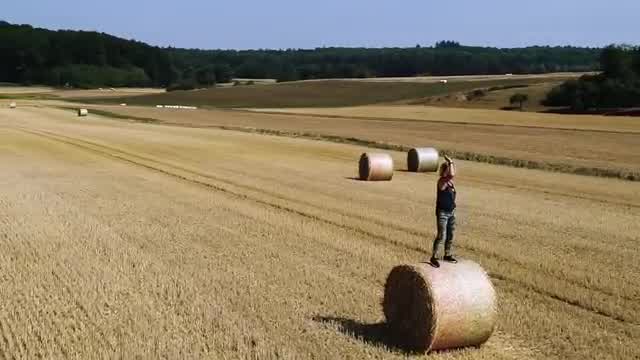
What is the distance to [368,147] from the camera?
39.9m

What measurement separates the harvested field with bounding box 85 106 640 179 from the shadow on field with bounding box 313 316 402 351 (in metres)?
19.1

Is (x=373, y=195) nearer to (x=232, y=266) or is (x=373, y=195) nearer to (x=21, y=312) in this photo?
(x=232, y=266)

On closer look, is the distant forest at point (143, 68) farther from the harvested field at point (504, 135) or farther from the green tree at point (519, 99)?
the harvested field at point (504, 135)

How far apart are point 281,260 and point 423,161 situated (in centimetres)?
1573

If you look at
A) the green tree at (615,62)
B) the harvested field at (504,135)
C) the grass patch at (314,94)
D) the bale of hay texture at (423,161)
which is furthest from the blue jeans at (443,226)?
the grass patch at (314,94)

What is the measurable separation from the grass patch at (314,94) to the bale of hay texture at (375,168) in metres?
70.6

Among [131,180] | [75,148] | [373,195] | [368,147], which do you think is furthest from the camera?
[368,147]

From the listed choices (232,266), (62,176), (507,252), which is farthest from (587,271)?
(62,176)

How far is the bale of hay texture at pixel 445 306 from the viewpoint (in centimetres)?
809

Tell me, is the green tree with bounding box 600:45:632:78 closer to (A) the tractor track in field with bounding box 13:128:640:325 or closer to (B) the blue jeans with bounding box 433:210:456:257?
(A) the tractor track in field with bounding box 13:128:640:325

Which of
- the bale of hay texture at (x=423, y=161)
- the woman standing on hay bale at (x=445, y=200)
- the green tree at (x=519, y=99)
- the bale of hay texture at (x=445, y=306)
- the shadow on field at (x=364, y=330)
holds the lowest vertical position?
the green tree at (x=519, y=99)

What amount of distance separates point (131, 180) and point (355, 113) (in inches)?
2060

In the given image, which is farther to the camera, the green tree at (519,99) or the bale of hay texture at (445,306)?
the green tree at (519,99)

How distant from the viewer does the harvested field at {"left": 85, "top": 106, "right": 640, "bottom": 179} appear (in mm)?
31594
